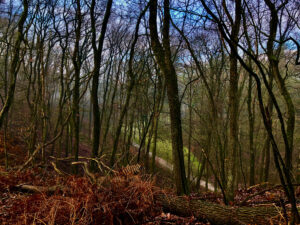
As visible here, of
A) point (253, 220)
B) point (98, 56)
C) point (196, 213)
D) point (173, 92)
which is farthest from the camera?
point (98, 56)

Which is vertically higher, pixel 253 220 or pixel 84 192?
pixel 84 192

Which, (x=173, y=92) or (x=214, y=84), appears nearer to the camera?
(x=173, y=92)

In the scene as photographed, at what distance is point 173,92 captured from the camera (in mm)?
4785

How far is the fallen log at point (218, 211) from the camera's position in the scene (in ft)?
9.80

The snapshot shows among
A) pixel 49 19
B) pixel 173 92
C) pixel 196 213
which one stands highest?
pixel 49 19

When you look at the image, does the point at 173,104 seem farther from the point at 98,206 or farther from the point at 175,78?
the point at 98,206

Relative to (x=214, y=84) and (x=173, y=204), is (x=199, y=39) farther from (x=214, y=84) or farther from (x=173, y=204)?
(x=173, y=204)

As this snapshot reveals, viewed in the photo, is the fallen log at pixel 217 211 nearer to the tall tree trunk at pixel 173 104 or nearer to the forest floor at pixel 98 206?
the forest floor at pixel 98 206

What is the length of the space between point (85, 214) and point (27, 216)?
72cm

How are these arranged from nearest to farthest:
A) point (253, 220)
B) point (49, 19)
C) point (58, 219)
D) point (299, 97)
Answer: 1. point (58, 219)
2. point (253, 220)
3. point (49, 19)
4. point (299, 97)

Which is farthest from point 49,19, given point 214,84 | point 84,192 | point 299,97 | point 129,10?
point 299,97

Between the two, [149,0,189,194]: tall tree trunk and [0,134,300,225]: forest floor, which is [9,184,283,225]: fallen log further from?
[149,0,189,194]: tall tree trunk

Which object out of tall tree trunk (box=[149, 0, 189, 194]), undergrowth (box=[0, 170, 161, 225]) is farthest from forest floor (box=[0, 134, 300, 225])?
tall tree trunk (box=[149, 0, 189, 194])

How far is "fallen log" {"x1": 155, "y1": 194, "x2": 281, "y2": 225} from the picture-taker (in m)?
Result: 2.99
